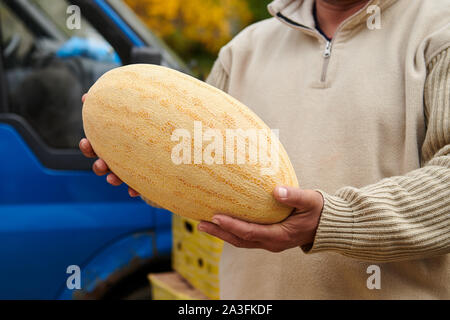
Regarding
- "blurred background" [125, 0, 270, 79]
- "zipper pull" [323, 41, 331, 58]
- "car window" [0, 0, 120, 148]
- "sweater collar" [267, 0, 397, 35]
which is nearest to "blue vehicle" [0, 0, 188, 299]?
"car window" [0, 0, 120, 148]

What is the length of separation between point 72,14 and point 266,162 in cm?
176

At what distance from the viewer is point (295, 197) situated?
4.50ft

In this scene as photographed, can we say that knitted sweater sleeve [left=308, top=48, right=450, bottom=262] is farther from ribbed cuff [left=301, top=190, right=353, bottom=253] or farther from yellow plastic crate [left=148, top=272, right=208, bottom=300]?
yellow plastic crate [left=148, top=272, right=208, bottom=300]

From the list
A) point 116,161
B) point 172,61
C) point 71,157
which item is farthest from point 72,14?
point 116,161

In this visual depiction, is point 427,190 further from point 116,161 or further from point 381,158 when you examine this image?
point 116,161

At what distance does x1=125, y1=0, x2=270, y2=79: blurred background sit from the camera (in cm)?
1030

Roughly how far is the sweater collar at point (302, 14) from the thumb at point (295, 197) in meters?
0.69

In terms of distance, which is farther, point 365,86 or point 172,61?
point 172,61

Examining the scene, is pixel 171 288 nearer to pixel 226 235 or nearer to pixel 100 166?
pixel 100 166

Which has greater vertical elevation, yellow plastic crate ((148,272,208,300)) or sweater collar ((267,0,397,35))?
sweater collar ((267,0,397,35))

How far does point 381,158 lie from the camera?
1.62 meters

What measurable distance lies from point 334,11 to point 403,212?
816mm

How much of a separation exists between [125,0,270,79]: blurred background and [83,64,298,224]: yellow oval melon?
8.84 m

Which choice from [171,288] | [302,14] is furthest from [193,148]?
[171,288]
